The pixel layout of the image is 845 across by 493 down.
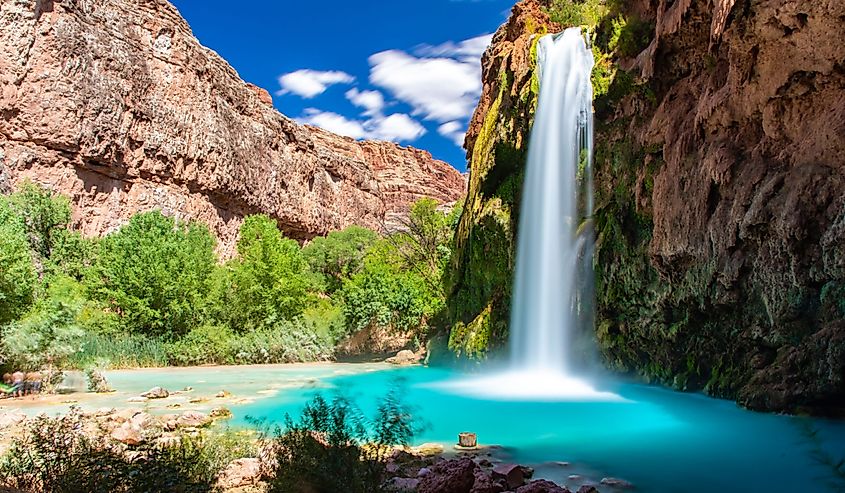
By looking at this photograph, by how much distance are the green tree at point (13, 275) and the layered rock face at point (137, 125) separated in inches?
680

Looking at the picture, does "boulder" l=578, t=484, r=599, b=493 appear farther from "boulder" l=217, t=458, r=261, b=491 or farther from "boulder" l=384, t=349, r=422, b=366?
"boulder" l=384, t=349, r=422, b=366

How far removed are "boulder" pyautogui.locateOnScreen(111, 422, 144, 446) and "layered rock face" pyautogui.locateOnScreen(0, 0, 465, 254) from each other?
25381mm

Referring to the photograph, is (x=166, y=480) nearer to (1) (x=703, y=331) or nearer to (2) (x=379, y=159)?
(1) (x=703, y=331)

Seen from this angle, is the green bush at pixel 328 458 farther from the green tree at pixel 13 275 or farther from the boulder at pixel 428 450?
the green tree at pixel 13 275

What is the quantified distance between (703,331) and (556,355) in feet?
16.8

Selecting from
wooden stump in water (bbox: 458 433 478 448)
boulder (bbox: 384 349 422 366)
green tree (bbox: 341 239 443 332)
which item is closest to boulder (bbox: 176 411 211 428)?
wooden stump in water (bbox: 458 433 478 448)

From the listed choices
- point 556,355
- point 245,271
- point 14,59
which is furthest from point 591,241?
point 14,59

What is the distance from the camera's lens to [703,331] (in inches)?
502

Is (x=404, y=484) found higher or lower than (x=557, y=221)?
lower

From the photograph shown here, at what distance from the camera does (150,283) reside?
2423cm

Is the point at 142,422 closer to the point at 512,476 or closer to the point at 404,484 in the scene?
the point at 404,484

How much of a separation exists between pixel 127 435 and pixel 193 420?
1825mm

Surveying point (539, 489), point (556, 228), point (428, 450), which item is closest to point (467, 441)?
point (428, 450)

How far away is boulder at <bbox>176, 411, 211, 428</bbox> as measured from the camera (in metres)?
8.65
